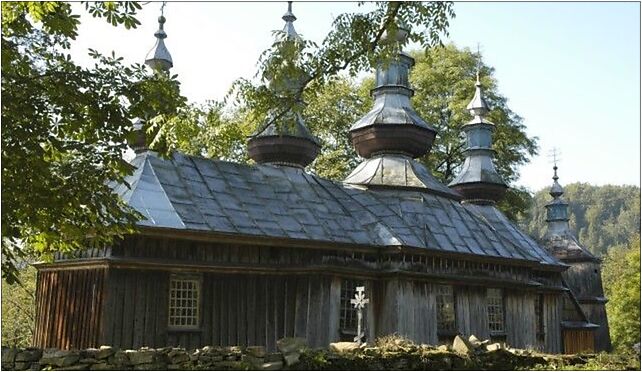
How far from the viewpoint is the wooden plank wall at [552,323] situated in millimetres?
22205

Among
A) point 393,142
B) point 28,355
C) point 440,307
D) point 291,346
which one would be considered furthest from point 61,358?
point 393,142

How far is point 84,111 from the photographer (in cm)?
970

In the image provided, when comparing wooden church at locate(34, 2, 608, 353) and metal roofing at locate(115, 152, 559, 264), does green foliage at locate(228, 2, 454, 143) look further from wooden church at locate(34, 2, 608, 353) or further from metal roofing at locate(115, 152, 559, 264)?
metal roofing at locate(115, 152, 559, 264)

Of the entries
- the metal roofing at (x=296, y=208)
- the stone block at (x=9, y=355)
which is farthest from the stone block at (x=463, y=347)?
the stone block at (x=9, y=355)

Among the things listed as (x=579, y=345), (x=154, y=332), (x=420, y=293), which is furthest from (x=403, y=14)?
(x=579, y=345)

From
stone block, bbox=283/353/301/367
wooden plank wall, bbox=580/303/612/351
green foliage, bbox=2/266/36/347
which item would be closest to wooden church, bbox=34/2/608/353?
stone block, bbox=283/353/301/367

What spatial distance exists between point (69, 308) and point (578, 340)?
23293 mm

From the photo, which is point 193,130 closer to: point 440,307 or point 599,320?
point 440,307

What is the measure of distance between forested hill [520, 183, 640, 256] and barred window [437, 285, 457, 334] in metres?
71.3

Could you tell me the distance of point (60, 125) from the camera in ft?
30.8

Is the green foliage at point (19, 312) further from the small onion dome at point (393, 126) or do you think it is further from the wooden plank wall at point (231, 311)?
the wooden plank wall at point (231, 311)

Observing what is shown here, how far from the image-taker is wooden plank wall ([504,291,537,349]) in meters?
20.1

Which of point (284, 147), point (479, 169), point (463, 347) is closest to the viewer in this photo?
point (463, 347)

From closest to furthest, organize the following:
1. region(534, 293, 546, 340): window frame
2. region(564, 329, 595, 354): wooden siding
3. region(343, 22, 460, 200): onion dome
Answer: region(343, 22, 460, 200): onion dome
region(534, 293, 546, 340): window frame
region(564, 329, 595, 354): wooden siding
